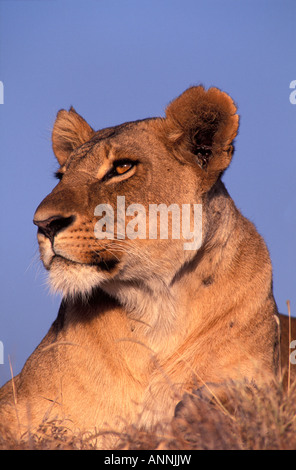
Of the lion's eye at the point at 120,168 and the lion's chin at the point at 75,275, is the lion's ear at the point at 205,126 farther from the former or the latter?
the lion's chin at the point at 75,275

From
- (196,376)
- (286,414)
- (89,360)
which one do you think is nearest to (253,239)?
(196,376)

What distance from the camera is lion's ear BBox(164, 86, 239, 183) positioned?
386 cm

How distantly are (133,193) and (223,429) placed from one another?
1.61m

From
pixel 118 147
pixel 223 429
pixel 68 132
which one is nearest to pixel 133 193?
pixel 118 147

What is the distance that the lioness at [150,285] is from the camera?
11.7 ft

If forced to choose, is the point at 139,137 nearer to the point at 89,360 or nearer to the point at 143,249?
the point at 143,249

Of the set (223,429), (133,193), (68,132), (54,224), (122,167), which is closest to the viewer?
(223,429)

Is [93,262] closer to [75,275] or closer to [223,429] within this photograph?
[75,275]

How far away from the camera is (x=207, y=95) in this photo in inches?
152

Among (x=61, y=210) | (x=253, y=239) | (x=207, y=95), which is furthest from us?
(x=253, y=239)

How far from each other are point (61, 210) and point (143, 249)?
0.52 meters

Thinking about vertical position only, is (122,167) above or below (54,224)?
above

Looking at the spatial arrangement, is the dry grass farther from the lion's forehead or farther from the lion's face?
the lion's forehead

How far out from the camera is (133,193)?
12.4ft
